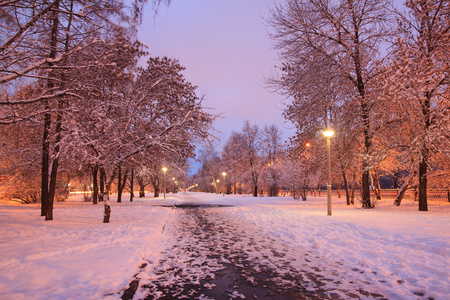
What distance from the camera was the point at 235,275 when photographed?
5.13 metres

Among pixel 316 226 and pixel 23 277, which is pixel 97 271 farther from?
pixel 316 226

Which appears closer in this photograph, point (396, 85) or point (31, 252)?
point (31, 252)

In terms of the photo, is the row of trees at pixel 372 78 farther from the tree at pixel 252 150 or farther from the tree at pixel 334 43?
the tree at pixel 252 150

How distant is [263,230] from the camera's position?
412 inches

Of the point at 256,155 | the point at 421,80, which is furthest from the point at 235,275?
the point at 256,155

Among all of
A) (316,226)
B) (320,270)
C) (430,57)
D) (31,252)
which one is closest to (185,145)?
(316,226)

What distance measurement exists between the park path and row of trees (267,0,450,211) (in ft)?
30.7

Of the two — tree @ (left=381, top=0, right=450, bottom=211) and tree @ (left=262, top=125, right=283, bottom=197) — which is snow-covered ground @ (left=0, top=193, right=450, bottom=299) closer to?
tree @ (left=381, top=0, right=450, bottom=211)

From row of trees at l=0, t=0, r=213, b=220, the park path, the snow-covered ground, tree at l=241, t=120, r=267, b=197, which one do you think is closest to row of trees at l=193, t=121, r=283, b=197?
tree at l=241, t=120, r=267, b=197

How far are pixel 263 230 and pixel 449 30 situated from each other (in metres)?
12.7

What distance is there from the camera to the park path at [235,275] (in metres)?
4.20

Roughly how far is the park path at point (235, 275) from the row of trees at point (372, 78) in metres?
9.36

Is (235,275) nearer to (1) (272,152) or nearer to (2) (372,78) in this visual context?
(2) (372,78)

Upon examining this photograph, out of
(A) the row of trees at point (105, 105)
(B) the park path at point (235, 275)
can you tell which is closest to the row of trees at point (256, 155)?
(A) the row of trees at point (105, 105)
